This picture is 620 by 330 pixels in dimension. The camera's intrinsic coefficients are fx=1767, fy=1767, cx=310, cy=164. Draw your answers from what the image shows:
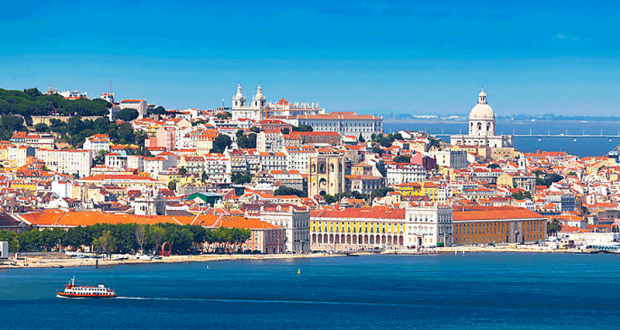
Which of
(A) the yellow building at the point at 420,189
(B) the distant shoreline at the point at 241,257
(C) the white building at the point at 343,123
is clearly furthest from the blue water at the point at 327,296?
(C) the white building at the point at 343,123

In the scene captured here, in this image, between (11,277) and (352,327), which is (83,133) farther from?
(352,327)

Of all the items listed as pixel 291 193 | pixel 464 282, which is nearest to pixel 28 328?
pixel 464 282

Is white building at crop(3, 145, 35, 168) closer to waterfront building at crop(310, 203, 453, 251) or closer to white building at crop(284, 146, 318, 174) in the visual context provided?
white building at crop(284, 146, 318, 174)

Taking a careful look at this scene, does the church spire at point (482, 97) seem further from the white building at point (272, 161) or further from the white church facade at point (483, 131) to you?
the white building at point (272, 161)

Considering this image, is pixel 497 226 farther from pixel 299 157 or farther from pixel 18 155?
pixel 18 155

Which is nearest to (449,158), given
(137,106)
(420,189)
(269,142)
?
(269,142)

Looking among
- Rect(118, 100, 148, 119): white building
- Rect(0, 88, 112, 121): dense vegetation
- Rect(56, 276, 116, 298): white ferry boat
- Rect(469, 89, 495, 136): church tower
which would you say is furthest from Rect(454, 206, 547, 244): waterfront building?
Rect(469, 89, 495, 136): church tower
